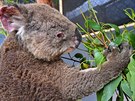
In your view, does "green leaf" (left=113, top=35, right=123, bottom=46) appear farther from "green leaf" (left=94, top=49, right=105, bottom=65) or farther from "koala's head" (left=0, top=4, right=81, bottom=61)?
"koala's head" (left=0, top=4, right=81, bottom=61)

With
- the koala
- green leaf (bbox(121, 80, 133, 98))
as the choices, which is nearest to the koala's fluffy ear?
the koala

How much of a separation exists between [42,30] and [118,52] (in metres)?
0.36

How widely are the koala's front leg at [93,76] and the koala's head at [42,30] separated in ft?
0.35

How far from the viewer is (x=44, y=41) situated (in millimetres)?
1502

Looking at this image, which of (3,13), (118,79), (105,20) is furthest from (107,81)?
(105,20)

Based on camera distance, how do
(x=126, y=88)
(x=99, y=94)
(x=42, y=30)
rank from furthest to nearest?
(x=42, y=30) < (x=99, y=94) < (x=126, y=88)

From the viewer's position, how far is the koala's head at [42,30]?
1.48 metres

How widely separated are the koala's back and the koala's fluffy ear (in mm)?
75

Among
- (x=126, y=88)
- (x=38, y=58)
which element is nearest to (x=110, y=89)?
(x=126, y=88)

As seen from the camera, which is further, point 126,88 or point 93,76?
point 93,76

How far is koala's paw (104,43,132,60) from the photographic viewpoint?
51.2 inches

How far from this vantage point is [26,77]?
60.3 inches

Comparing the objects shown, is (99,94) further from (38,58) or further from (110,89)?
(38,58)

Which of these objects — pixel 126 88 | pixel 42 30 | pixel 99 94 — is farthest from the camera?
pixel 42 30
